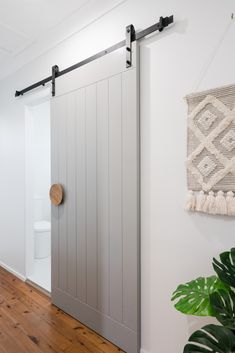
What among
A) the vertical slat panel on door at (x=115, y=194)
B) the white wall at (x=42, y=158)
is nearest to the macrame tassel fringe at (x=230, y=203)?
the vertical slat panel on door at (x=115, y=194)

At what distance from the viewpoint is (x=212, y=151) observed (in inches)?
54.8

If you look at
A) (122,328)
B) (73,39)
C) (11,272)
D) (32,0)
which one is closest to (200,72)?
(73,39)

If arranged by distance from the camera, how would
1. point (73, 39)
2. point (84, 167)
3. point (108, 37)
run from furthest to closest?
point (73, 39) < point (84, 167) < point (108, 37)

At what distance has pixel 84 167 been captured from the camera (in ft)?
6.96

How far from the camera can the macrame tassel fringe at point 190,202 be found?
1471 millimetres

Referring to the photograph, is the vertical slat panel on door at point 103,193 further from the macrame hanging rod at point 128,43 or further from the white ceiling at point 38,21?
the white ceiling at point 38,21

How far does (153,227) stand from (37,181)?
3144 millimetres

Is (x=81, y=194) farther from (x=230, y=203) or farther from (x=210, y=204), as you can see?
(x=230, y=203)

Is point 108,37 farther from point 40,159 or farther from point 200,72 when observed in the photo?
point 40,159

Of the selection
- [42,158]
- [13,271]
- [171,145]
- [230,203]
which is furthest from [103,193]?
[42,158]

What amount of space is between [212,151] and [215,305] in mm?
779

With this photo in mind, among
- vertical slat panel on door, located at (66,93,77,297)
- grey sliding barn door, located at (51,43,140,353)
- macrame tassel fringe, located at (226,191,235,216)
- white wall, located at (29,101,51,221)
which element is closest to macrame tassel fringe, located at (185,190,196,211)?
macrame tassel fringe, located at (226,191,235,216)

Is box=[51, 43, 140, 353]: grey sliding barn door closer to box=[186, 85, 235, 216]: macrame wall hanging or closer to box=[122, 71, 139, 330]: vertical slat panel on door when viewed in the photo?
box=[122, 71, 139, 330]: vertical slat panel on door

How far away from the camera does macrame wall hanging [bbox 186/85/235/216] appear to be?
1.33 meters
